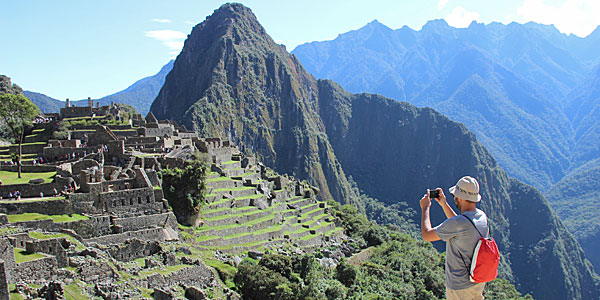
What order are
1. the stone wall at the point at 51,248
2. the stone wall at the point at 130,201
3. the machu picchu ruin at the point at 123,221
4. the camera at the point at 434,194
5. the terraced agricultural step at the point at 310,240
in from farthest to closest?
the terraced agricultural step at the point at 310,240 < the stone wall at the point at 130,201 < the machu picchu ruin at the point at 123,221 < the stone wall at the point at 51,248 < the camera at the point at 434,194

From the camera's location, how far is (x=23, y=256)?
1933 cm

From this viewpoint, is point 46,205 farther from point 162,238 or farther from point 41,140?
point 41,140

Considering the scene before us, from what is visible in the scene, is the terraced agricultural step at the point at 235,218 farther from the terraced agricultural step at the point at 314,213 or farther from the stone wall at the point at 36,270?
the stone wall at the point at 36,270

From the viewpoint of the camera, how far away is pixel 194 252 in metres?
29.3

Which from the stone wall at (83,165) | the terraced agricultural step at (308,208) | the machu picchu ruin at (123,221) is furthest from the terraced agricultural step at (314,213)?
the stone wall at (83,165)

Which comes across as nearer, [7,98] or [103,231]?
[103,231]

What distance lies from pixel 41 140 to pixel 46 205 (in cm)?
2033

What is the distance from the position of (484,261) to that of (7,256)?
17967 mm

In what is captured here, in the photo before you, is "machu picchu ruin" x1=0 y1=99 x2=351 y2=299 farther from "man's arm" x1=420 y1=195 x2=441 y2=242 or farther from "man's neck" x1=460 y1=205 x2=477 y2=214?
"man's neck" x1=460 y1=205 x2=477 y2=214

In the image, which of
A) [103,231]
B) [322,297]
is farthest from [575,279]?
[103,231]

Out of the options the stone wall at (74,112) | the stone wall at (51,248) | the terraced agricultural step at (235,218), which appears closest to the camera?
the stone wall at (51,248)

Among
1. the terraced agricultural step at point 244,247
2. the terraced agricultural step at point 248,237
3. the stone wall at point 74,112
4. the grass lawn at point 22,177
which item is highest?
the stone wall at point 74,112

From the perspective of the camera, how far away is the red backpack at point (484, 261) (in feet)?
22.9

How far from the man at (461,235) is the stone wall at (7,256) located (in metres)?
16.9
